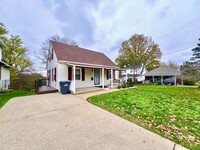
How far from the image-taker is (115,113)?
5.55m

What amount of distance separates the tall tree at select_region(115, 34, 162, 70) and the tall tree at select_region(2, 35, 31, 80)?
91.2ft

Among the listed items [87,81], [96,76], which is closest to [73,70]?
[87,81]

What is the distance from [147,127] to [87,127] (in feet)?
6.87

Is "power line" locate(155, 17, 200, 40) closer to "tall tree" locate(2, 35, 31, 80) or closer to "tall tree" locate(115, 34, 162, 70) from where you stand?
"tall tree" locate(115, 34, 162, 70)

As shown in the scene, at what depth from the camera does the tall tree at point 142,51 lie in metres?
34.9

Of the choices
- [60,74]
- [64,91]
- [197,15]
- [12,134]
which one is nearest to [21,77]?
[60,74]

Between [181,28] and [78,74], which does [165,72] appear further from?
[78,74]

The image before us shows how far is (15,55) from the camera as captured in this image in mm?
18828

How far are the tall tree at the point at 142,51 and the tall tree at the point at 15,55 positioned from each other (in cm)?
2780

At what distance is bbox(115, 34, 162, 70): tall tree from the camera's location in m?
34.9

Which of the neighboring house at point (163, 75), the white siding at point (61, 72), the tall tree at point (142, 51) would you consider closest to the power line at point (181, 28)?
the tall tree at point (142, 51)

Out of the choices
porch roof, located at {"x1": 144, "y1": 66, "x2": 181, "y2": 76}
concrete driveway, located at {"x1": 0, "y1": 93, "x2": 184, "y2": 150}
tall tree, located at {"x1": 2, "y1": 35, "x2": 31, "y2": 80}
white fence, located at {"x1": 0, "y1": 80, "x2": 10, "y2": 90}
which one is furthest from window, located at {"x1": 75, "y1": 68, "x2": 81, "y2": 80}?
porch roof, located at {"x1": 144, "y1": 66, "x2": 181, "y2": 76}

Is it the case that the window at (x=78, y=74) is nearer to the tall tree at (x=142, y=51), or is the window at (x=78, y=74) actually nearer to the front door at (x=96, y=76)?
the front door at (x=96, y=76)

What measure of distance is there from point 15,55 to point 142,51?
31.1 metres
